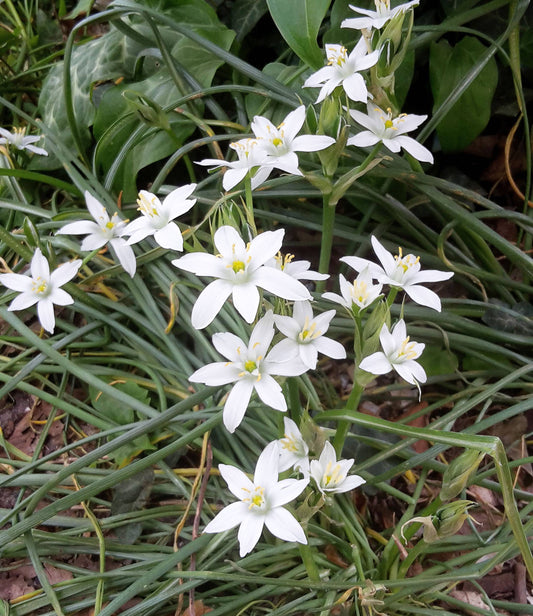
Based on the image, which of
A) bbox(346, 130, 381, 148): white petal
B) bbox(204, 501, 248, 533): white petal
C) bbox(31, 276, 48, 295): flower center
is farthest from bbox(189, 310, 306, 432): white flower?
bbox(31, 276, 48, 295): flower center

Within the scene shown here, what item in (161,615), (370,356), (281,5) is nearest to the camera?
(370,356)

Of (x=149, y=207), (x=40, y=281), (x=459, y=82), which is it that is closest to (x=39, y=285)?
(x=40, y=281)

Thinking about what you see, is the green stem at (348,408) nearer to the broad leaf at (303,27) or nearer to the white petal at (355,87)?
the white petal at (355,87)

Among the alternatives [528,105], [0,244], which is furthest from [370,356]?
[528,105]

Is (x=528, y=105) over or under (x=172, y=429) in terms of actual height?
over

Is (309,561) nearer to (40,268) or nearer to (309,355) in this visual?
(309,355)

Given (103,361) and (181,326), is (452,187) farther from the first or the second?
(103,361)

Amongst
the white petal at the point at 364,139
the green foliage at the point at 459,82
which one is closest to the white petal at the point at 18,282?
the white petal at the point at 364,139

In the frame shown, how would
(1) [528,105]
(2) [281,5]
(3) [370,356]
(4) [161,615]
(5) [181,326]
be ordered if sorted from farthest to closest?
1. (1) [528,105]
2. (5) [181,326]
3. (2) [281,5]
4. (4) [161,615]
5. (3) [370,356]
